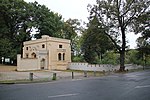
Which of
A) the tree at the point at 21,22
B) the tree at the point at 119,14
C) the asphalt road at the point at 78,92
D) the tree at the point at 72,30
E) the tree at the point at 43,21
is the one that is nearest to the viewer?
the asphalt road at the point at 78,92

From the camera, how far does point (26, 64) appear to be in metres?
48.0

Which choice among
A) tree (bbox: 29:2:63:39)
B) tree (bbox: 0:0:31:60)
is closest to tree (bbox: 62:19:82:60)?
tree (bbox: 29:2:63:39)

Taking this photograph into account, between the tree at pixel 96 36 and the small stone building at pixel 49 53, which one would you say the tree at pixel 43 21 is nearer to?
the small stone building at pixel 49 53

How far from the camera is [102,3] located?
146 feet

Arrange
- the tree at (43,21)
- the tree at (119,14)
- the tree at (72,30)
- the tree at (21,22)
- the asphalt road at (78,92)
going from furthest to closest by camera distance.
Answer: the tree at (72,30) → the tree at (43,21) → the tree at (21,22) → the tree at (119,14) → the asphalt road at (78,92)

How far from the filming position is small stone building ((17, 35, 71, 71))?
51.7m

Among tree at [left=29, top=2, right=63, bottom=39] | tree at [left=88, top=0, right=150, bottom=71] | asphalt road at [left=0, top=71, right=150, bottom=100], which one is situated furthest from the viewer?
tree at [left=29, top=2, right=63, bottom=39]

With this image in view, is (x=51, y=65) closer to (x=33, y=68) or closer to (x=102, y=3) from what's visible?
(x=33, y=68)

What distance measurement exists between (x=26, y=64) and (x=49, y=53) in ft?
22.9

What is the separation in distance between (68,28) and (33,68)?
25954mm

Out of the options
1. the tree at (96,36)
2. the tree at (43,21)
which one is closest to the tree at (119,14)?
the tree at (96,36)

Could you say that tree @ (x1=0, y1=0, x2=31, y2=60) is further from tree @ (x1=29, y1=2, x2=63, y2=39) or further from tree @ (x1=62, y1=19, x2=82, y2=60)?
tree @ (x1=62, y1=19, x2=82, y2=60)

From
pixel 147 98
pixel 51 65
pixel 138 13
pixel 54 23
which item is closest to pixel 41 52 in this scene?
pixel 51 65

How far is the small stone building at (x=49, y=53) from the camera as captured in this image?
51.7m
